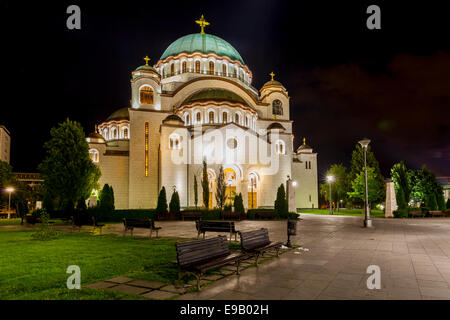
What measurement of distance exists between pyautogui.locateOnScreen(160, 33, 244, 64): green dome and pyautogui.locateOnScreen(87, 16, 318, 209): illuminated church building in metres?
0.14

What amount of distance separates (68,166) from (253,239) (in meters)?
21.5

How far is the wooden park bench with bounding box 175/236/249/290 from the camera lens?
552cm

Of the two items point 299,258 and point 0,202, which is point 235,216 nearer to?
point 299,258

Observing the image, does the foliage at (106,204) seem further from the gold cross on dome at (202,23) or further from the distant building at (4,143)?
the distant building at (4,143)

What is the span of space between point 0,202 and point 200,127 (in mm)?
23165

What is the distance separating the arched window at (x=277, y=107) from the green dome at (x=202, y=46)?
8482 millimetres

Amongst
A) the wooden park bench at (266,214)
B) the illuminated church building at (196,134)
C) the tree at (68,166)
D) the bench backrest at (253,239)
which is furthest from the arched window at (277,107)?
the bench backrest at (253,239)

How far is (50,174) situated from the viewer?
24719 mm

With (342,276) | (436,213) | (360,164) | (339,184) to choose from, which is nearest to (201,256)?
(342,276)

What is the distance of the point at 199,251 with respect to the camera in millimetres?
6105

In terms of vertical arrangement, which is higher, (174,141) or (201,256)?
(174,141)

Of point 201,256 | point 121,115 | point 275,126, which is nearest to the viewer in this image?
point 201,256

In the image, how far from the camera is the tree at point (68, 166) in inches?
968

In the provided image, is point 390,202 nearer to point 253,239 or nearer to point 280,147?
point 280,147
